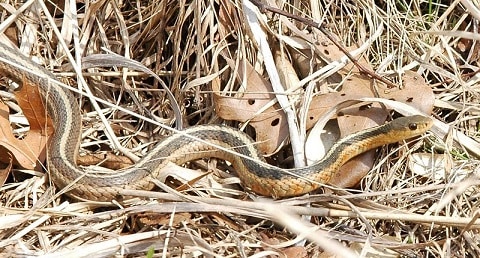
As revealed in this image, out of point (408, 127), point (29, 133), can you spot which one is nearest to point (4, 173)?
point (29, 133)

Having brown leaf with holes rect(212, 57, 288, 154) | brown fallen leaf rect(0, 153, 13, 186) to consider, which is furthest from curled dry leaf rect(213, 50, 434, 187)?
brown fallen leaf rect(0, 153, 13, 186)

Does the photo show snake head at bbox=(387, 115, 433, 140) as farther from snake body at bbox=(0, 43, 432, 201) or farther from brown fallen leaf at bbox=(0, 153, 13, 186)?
brown fallen leaf at bbox=(0, 153, 13, 186)

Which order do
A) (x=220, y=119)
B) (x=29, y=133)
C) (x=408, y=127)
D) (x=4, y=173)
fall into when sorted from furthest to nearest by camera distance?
(x=220, y=119) → (x=29, y=133) → (x=408, y=127) → (x=4, y=173)

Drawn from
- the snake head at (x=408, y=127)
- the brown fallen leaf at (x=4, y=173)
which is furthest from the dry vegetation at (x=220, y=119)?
the snake head at (x=408, y=127)

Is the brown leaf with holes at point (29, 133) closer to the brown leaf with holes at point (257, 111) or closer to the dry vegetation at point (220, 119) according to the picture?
the dry vegetation at point (220, 119)

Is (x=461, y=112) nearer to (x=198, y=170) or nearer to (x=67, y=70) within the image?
(x=198, y=170)

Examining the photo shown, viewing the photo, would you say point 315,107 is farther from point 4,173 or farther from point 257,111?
point 4,173

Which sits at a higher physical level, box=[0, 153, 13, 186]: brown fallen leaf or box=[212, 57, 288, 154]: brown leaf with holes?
box=[212, 57, 288, 154]: brown leaf with holes
